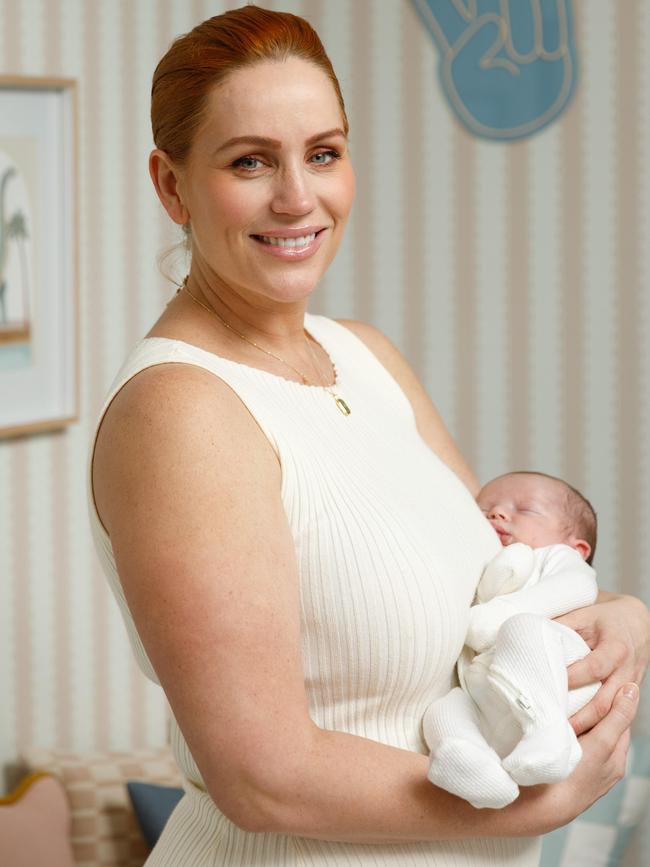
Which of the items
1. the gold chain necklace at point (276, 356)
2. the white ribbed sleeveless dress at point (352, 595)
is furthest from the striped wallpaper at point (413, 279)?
the white ribbed sleeveless dress at point (352, 595)

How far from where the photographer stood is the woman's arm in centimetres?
105

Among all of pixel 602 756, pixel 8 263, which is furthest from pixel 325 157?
pixel 8 263

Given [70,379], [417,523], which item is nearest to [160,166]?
[417,523]

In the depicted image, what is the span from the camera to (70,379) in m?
2.64

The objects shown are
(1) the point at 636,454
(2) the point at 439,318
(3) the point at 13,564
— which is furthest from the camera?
(2) the point at 439,318

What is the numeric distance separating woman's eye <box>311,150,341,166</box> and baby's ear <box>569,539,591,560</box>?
698mm

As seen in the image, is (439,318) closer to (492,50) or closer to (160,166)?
(492,50)

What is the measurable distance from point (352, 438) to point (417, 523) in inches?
6.0

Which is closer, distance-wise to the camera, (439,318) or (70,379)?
(70,379)

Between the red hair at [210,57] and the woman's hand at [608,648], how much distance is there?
73cm

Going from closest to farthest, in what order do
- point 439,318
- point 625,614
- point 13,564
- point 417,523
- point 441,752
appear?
point 441,752, point 417,523, point 625,614, point 13,564, point 439,318

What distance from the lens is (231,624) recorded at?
105 centimetres

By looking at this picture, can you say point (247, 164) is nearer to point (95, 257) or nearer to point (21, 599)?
point (95, 257)

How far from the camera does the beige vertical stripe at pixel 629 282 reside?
A: 2.90 metres
